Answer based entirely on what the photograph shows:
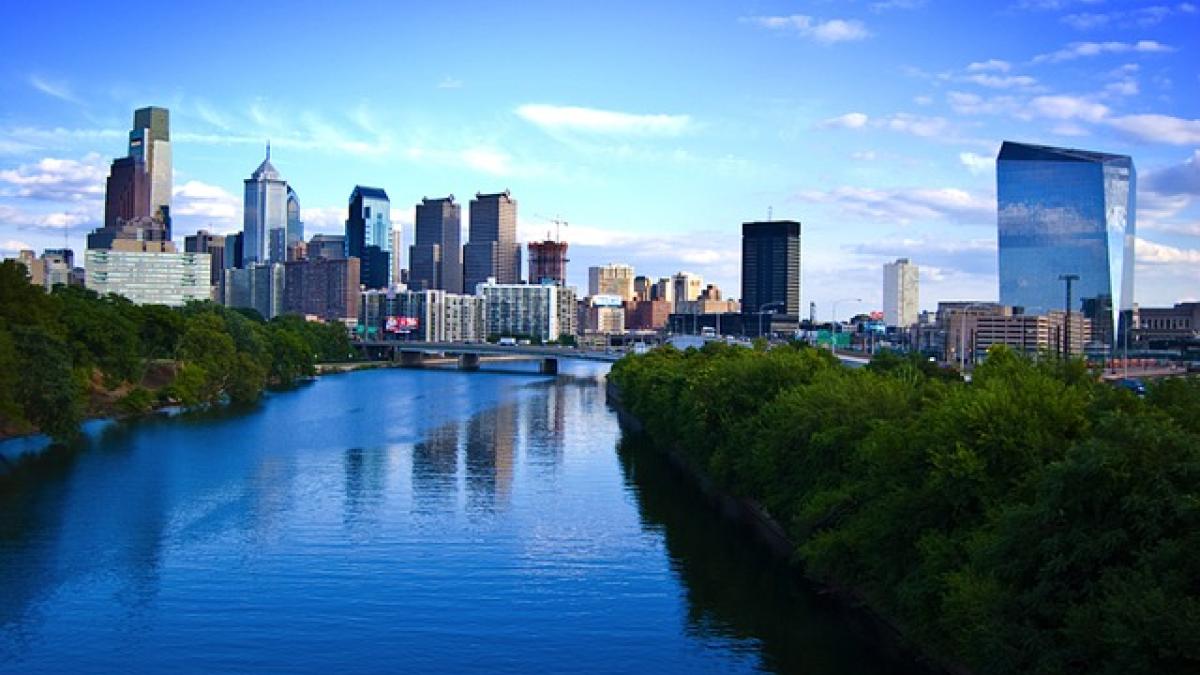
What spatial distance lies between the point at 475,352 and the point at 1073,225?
3044 inches

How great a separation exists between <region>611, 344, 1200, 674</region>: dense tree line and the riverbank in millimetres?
474

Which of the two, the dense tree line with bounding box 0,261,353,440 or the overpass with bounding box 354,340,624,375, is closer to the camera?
the dense tree line with bounding box 0,261,353,440

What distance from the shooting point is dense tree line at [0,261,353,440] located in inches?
2010

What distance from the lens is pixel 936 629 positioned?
69.3ft

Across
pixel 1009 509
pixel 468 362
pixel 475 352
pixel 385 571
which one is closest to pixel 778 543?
pixel 385 571

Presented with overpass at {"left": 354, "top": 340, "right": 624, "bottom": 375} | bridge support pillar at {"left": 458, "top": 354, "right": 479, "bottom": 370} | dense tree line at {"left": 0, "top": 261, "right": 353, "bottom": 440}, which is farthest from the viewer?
bridge support pillar at {"left": 458, "top": 354, "right": 479, "bottom": 370}

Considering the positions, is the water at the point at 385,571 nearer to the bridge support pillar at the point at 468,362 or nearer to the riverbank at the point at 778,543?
the riverbank at the point at 778,543

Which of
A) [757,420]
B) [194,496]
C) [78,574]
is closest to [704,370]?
[757,420]

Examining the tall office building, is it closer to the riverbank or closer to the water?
the riverbank

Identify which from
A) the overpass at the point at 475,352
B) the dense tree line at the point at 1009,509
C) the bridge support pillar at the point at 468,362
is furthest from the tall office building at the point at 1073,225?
the dense tree line at the point at 1009,509

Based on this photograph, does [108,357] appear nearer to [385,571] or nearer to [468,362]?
[385,571]

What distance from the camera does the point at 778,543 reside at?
34.8 m

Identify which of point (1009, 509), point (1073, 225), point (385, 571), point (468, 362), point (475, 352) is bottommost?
point (385, 571)

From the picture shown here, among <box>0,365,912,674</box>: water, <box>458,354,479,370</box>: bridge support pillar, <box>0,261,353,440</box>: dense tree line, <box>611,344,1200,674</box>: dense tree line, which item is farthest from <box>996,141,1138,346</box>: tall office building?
<box>611,344,1200,674</box>: dense tree line
